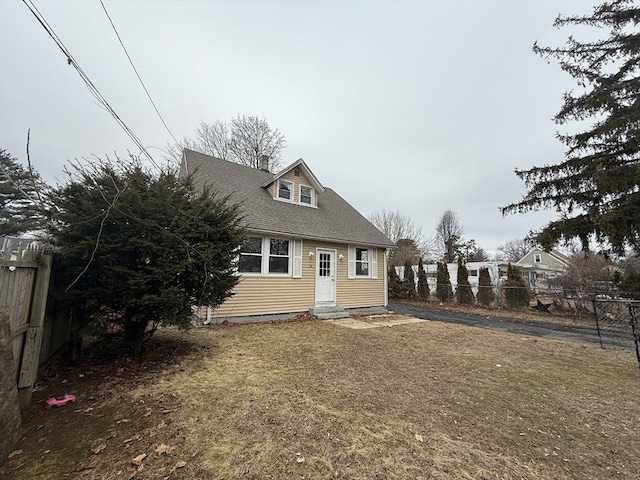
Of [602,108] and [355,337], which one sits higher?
[602,108]

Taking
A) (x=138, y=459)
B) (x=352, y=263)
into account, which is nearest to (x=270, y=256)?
(x=352, y=263)

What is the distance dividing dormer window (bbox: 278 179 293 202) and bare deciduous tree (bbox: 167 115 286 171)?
9.88m

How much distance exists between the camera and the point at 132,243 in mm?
4195

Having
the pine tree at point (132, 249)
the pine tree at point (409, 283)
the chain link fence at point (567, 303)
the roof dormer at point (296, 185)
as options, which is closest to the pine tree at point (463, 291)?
the chain link fence at point (567, 303)

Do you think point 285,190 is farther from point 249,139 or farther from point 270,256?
point 249,139

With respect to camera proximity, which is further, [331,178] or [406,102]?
[331,178]

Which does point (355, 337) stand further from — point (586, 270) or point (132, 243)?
point (586, 270)

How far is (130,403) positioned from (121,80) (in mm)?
5713

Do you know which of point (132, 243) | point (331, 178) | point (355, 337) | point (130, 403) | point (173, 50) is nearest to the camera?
point (130, 403)

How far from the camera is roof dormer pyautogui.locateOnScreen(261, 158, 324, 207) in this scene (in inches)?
448

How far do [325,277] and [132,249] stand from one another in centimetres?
723

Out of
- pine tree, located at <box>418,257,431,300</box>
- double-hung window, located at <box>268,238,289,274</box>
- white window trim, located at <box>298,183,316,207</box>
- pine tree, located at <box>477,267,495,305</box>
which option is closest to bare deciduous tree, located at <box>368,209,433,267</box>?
pine tree, located at <box>418,257,431,300</box>

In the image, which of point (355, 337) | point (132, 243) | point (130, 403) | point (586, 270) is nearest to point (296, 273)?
point (355, 337)

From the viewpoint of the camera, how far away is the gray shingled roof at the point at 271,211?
964 centimetres
